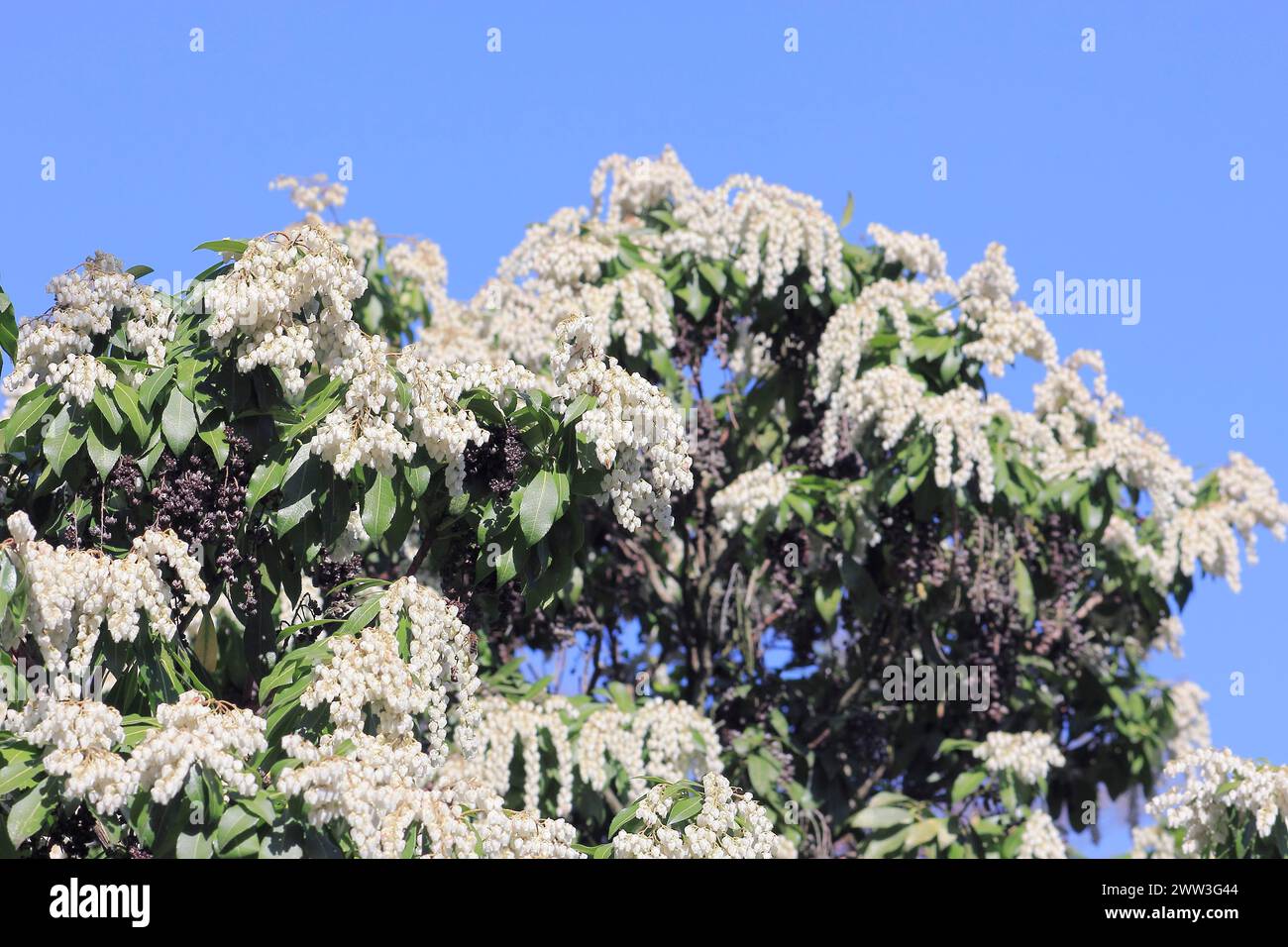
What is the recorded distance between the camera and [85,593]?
6035mm

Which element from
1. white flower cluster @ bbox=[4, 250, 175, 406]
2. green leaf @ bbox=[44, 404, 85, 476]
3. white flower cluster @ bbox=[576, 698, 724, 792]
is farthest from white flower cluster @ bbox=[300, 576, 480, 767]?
white flower cluster @ bbox=[576, 698, 724, 792]

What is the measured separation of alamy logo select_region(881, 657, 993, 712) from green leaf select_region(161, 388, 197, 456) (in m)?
5.82

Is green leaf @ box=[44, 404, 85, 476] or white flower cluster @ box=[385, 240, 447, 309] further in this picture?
white flower cluster @ box=[385, 240, 447, 309]

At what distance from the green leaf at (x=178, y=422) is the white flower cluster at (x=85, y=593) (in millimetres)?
375

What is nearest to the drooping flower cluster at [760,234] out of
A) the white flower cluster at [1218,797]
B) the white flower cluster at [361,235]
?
the white flower cluster at [361,235]

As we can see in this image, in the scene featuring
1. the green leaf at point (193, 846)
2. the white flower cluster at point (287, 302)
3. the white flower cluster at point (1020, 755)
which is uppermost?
the white flower cluster at point (287, 302)

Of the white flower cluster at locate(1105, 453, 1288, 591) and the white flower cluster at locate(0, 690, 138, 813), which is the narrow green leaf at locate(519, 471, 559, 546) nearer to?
the white flower cluster at locate(0, 690, 138, 813)

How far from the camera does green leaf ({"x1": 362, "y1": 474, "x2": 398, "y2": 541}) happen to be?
254 inches

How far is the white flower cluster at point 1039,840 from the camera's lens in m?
10.5

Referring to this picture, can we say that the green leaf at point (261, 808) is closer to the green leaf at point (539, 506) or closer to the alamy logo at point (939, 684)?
the green leaf at point (539, 506)

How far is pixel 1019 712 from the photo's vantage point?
12094 millimetres

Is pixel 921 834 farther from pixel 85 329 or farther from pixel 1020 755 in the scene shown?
pixel 85 329

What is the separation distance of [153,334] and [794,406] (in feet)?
18.9
